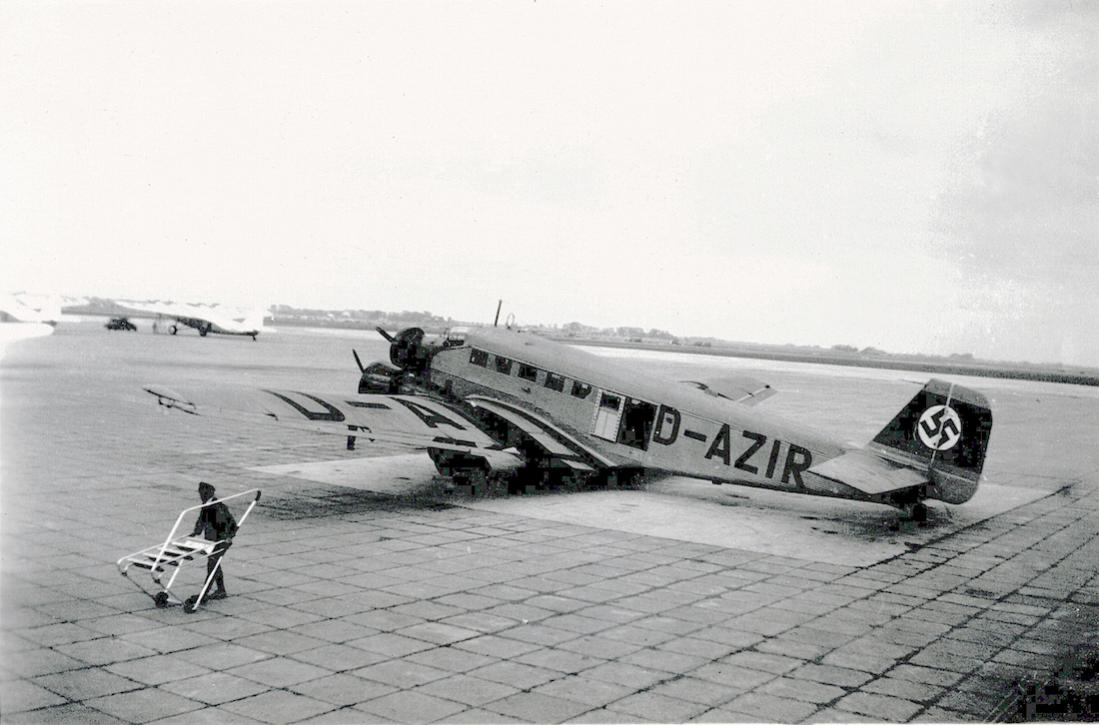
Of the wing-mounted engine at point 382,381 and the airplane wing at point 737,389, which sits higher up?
the airplane wing at point 737,389

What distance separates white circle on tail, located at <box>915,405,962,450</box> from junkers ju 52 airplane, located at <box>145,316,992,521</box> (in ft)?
0.05

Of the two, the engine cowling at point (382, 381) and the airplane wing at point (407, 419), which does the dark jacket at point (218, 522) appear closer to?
the airplane wing at point (407, 419)

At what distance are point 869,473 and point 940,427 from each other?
1.78 m

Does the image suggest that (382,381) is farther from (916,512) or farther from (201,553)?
(916,512)

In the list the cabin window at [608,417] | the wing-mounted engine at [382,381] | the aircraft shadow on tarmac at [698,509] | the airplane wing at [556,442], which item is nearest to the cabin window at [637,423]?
the cabin window at [608,417]

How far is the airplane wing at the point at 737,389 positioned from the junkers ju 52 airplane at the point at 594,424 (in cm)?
416

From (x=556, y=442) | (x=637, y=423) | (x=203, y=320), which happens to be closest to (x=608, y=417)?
(x=637, y=423)

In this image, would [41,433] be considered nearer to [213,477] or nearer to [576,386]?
[213,477]

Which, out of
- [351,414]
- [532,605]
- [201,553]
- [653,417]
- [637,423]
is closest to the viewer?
[201,553]

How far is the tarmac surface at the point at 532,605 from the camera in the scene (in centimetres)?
Answer: 653

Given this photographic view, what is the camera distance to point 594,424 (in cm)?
1600

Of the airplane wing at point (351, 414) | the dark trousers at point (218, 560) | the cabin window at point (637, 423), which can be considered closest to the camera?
the dark trousers at point (218, 560)

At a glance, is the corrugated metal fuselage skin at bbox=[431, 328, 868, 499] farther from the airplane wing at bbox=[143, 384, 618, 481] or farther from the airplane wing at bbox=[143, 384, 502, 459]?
the airplane wing at bbox=[143, 384, 502, 459]

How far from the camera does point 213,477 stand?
15953 millimetres
